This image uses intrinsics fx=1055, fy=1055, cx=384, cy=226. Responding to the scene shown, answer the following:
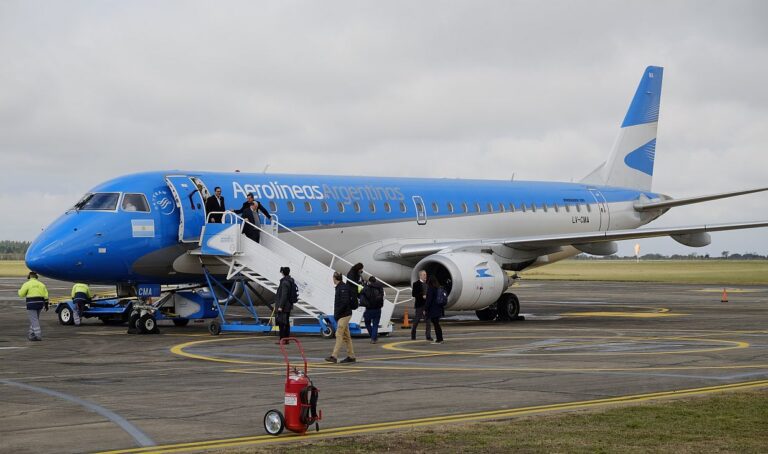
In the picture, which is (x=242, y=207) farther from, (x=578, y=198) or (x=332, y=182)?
(x=578, y=198)

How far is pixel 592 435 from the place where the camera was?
1191 cm

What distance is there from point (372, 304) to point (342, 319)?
4193 mm

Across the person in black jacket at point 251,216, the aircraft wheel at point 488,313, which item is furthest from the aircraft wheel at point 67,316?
the aircraft wheel at point 488,313

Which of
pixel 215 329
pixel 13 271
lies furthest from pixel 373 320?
pixel 13 271

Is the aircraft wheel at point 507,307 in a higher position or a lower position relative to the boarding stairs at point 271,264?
lower

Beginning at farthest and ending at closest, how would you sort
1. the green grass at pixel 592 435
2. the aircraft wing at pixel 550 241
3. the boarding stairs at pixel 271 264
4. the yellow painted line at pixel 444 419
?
the aircraft wing at pixel 550 241, the boarding stairs at pixel 271 264, the yellow painted line at pixel 444 419, the green grass at pixel 592 435

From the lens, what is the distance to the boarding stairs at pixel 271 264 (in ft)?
89.7

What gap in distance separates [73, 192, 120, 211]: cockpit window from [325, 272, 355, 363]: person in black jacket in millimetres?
9034

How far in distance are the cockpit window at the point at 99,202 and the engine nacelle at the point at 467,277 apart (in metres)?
8.91

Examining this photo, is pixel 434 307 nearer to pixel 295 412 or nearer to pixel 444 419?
pixel 444 419

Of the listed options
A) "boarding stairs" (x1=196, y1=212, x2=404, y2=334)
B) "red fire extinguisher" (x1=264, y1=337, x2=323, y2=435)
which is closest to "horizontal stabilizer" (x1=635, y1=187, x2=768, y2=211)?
"boarding stairs" (x1=196, y1=212, x2=404, y2=334)

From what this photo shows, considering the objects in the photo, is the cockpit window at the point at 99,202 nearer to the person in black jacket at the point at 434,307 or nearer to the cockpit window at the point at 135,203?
Result: the cockpit window at the point at 135,203

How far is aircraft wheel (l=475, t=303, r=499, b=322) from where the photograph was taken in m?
34.5

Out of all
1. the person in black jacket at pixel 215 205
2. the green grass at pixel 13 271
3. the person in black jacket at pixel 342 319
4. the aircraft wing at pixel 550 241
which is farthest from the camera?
the green grass at pixel 13 271
